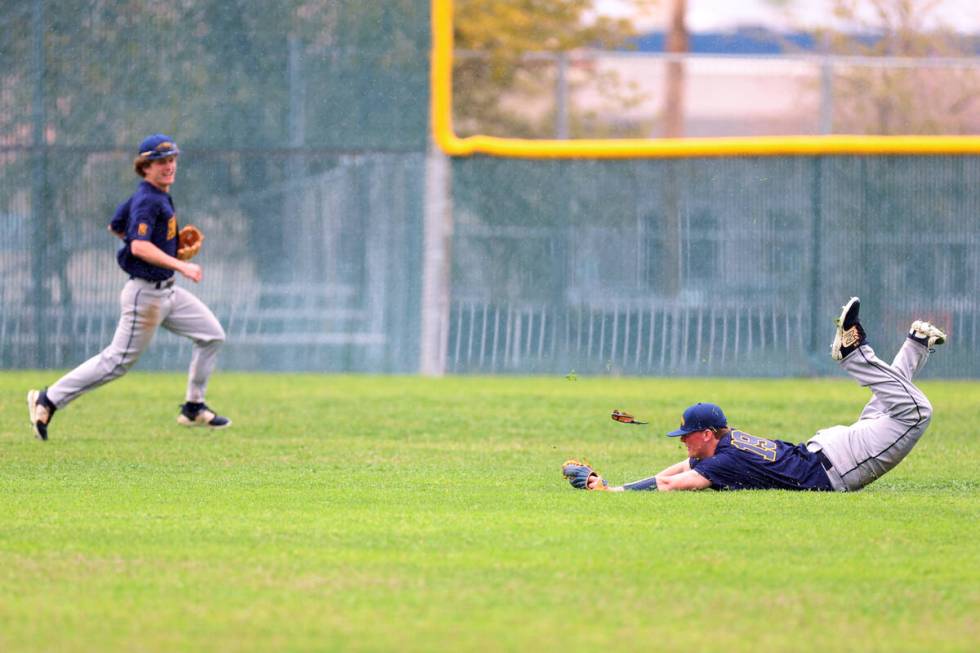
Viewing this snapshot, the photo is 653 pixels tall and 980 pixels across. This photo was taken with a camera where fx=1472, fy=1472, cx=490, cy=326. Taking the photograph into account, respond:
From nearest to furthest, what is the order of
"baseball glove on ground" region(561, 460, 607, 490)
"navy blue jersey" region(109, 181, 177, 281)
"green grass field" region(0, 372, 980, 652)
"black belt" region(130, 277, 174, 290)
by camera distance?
"green grass field" region(0, 372, 980, 652) < "baseball glove on ground" region(561, 460, 607, 490) < "navy blue jersey" region(109, 181, 177, 281) < "black belt" region(130, 277, 174, 290)

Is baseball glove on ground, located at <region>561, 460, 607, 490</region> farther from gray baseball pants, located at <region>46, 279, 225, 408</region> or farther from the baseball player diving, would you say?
gray baseball pants, located at <region>46, 279, 225, 408</region>

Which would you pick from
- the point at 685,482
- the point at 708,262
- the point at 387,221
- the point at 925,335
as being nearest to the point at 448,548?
the point at 685,482

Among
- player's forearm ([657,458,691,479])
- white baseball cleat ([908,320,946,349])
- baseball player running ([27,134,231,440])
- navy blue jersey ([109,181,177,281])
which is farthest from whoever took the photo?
navy blue jersey ([109,181,177,281])

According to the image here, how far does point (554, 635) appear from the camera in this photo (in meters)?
4.46

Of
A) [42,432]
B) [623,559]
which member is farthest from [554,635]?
[42,432]

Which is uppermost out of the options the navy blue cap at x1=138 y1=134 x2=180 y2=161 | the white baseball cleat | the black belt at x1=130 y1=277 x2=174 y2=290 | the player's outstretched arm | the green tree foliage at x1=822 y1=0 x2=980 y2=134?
the green tree foliage at x1=822 y1=0 x2=980 y2=134

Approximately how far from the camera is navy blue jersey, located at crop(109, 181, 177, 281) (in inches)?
388

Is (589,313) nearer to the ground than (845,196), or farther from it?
nearer to the ground

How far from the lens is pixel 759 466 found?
738cm

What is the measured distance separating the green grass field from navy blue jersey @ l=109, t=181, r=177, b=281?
1.13 meters

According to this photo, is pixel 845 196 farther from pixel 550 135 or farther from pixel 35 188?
pixel 35 188

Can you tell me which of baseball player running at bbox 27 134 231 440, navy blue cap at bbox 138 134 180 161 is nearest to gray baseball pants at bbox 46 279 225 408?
baseball player running at bbox 27 134 231 440

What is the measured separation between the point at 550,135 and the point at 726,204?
2141 mm

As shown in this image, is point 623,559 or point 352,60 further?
point 352,60
